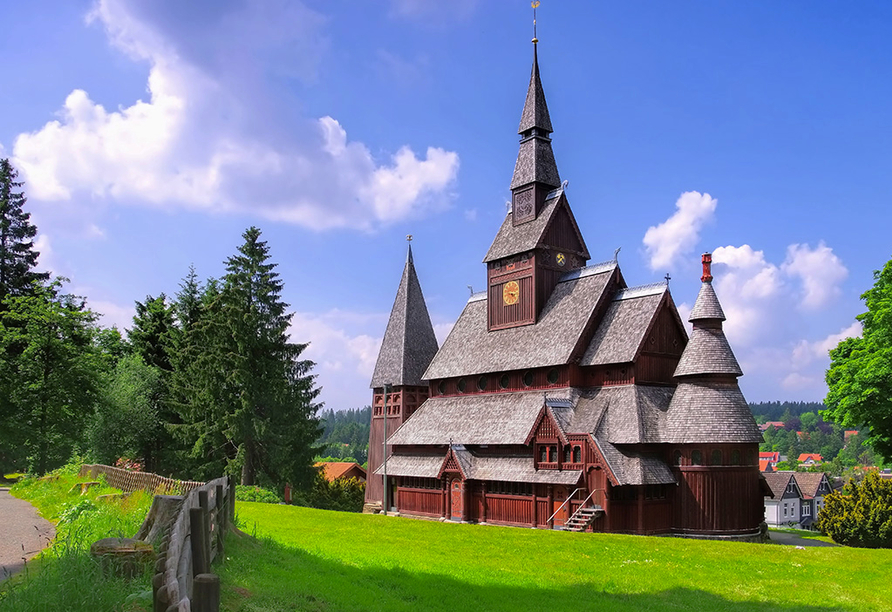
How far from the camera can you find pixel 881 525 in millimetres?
30906

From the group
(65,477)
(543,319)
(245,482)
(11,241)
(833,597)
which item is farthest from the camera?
(11,241)

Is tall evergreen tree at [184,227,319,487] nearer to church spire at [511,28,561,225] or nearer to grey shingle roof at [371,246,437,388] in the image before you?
grey shingle roof at [371,246,437,388]

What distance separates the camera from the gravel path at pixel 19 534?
43.0 feet

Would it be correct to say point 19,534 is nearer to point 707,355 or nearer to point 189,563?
point 189,563

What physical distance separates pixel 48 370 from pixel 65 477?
15320 millimetres

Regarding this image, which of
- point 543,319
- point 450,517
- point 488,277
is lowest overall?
point 450,517

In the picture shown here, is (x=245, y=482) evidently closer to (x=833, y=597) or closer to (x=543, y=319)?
(x=543, y=319)

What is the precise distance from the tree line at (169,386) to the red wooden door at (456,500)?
11.9 m

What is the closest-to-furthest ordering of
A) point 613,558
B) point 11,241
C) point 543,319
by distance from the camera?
point 613,558 → point 543,319 → point 11,241

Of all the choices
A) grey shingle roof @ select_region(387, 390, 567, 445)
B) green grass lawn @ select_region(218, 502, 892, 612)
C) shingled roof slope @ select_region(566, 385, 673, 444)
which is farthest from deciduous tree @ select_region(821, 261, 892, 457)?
grey shingle roof @ select_region(387, 390, 567, 445)

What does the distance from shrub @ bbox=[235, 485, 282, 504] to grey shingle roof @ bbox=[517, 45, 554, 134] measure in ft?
88.6

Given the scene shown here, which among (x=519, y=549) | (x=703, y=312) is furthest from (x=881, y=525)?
(x=519, y=549)

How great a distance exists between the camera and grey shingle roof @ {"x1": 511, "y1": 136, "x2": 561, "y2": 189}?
147 ft

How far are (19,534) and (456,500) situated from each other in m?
25.1
